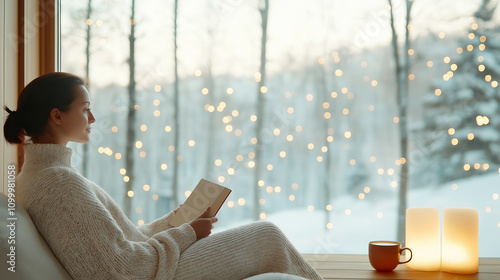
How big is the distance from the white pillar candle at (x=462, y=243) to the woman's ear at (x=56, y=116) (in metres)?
1.48

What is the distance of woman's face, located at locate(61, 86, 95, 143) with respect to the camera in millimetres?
1716

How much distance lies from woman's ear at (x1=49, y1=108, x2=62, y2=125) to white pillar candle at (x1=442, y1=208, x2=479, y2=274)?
148cm

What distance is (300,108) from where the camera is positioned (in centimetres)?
252

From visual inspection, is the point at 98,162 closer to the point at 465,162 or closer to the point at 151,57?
the point at 151,57

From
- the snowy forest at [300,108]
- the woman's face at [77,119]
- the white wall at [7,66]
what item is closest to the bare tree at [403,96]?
the snowy forest at [300,108]

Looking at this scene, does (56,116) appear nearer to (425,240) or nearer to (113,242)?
(113,242)

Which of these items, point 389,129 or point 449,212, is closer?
point 449,212

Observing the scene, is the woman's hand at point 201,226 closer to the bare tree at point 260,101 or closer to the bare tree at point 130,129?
the bare tree at point 260,101

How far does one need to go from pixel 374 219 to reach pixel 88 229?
4.80 ft

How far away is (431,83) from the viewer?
246cm

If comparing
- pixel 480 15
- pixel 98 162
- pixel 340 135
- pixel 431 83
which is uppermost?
pixel 480 15

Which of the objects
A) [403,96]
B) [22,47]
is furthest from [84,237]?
[403,96]

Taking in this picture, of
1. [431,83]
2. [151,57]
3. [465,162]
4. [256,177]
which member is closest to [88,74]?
[151,57]

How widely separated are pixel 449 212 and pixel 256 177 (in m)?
0.90
